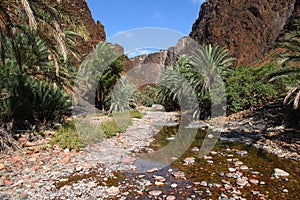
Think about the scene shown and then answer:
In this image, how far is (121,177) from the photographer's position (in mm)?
6289

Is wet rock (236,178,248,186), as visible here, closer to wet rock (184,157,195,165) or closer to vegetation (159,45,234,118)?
wet rock (184,157,195,165)

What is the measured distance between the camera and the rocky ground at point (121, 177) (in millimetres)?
5277

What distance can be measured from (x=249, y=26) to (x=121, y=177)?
248ft

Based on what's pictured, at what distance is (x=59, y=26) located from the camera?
7133mm

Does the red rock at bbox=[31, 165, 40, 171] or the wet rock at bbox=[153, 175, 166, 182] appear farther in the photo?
the red rock at bbox=[31, 165, 40, 171]

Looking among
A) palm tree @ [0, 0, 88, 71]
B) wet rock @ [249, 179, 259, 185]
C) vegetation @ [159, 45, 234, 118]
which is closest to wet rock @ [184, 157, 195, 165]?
wet rock @ [249, 179, 259, 185]

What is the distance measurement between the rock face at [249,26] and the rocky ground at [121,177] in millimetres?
65494

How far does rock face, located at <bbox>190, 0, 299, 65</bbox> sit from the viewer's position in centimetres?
6831

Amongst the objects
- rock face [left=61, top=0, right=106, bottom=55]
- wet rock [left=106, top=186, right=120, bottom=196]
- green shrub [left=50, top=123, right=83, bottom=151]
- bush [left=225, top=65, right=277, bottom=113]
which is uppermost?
rock face [left=61, top=0, right=106, bottom=55]

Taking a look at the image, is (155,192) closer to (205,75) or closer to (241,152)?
(241,152)

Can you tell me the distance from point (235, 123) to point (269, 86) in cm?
371

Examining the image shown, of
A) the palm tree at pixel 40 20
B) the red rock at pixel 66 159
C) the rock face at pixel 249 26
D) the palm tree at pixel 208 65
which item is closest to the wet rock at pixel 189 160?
the red rock at pixel 66 159

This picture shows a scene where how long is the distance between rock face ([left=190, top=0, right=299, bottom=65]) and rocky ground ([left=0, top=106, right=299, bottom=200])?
6549 centimetres

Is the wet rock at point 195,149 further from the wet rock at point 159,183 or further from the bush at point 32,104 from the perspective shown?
the bush at point 32,104
